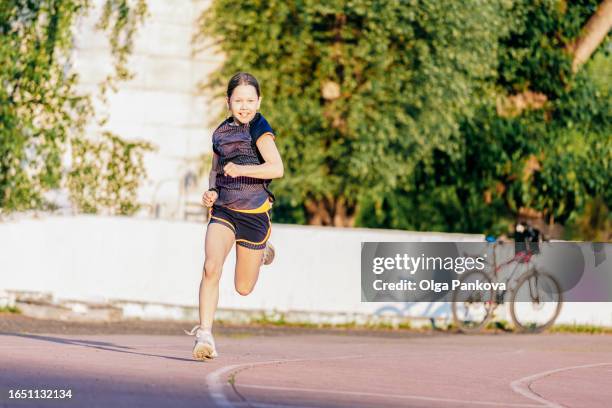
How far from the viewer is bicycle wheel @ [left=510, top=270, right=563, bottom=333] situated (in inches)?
766

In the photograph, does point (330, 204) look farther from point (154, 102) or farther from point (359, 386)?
point (359, 386)

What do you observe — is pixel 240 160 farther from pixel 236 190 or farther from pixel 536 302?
pixel 536 302

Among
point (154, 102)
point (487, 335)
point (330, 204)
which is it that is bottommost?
point (487, 335)

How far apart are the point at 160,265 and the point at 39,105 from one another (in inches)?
134

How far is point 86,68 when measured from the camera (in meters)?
22.2

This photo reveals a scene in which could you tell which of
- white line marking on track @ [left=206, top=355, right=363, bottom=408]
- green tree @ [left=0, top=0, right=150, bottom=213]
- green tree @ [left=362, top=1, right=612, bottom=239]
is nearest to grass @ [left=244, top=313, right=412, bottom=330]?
green tree @ [left=0, top=0, right=150, bottom=213]

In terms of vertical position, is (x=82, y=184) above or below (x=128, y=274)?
above

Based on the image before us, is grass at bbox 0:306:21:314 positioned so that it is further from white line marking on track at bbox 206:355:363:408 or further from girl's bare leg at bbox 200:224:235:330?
girl's bare leg at bbox 200:224:235:330

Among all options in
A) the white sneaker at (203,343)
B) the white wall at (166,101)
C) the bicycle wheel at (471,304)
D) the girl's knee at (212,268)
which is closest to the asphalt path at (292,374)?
the white sneaker at (203,343)

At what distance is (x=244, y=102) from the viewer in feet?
33.1

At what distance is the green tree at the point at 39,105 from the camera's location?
68.7 ft

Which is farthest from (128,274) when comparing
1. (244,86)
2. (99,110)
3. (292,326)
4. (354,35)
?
(244,86)

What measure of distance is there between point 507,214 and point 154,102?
813 cm

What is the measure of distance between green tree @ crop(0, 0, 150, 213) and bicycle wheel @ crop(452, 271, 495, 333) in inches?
243
